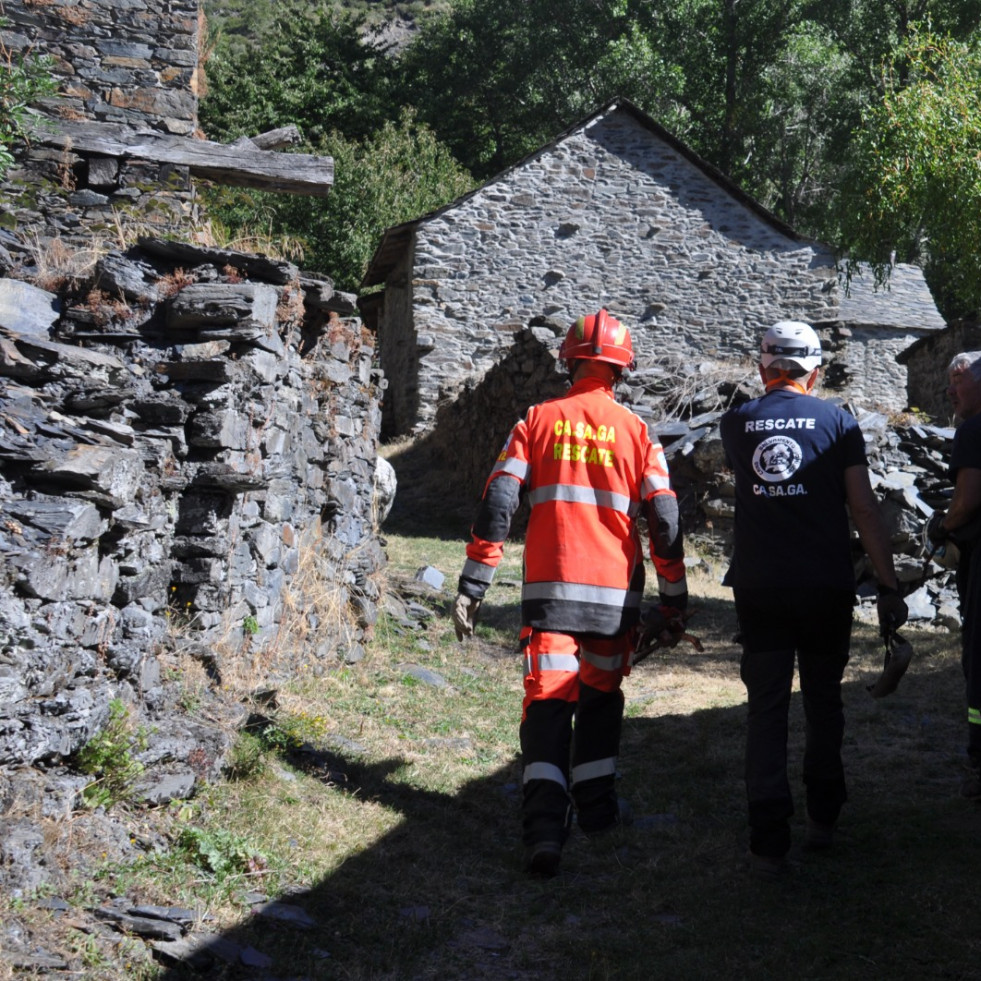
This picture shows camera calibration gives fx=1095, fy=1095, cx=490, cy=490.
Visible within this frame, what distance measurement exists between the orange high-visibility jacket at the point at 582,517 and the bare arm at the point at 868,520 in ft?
2.23

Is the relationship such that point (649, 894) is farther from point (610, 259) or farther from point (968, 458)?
point (610, 259)

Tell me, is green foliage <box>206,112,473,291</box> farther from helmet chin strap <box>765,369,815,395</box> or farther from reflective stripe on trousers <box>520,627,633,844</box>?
reflective stripe on trousers <box>520,627,633,844</box>

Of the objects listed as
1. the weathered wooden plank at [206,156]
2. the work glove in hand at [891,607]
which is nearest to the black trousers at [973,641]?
the work glove in hand at [891,607]

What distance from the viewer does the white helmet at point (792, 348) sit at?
4285mm

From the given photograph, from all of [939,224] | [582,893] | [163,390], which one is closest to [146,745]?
[582,893]

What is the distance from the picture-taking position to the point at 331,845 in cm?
414

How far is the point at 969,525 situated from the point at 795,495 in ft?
2.98

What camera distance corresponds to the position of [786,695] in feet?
13.1

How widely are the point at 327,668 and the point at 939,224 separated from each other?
866 centimetres

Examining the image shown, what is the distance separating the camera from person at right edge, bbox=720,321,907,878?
3963 millimetres

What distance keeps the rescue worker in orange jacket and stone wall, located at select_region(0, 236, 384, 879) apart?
1.35 meters

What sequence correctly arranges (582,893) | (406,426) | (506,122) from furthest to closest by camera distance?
1. (506,122)
2. (406,426)
3. (582,893)

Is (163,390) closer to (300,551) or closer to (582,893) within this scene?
(300,551)

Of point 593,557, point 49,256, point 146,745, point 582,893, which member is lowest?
point 582,893
